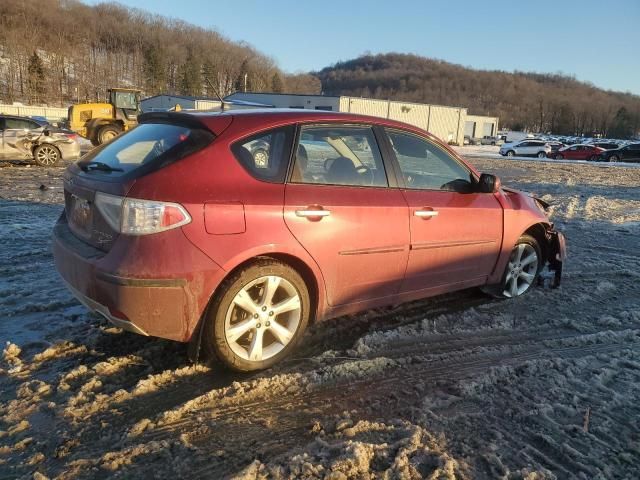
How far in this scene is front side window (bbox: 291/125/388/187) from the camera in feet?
11.2

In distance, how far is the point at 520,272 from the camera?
4.97 metres

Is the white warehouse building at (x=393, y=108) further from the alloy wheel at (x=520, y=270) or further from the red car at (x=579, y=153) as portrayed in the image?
the alloy wheel at (x=520, y=270)

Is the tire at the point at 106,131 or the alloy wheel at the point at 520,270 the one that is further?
the tire at the point at 106,131

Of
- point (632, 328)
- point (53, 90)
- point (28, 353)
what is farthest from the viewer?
point (53, 90)

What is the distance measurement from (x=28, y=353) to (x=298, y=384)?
186 cm

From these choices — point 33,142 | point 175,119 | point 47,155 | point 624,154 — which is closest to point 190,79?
point 624,154

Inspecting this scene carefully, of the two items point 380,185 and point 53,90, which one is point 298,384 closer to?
point 380,185

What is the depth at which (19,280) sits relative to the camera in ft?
15.4

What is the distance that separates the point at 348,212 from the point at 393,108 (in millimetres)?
62244

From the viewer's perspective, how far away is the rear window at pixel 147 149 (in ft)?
9.87

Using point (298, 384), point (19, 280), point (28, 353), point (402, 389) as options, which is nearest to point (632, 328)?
point (402, 389)

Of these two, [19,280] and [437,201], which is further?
[19,280]

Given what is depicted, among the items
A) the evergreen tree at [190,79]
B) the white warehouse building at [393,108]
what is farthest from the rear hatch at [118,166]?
the evergreen tree at [190,79]

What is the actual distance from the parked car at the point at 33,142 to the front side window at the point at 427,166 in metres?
13.2
